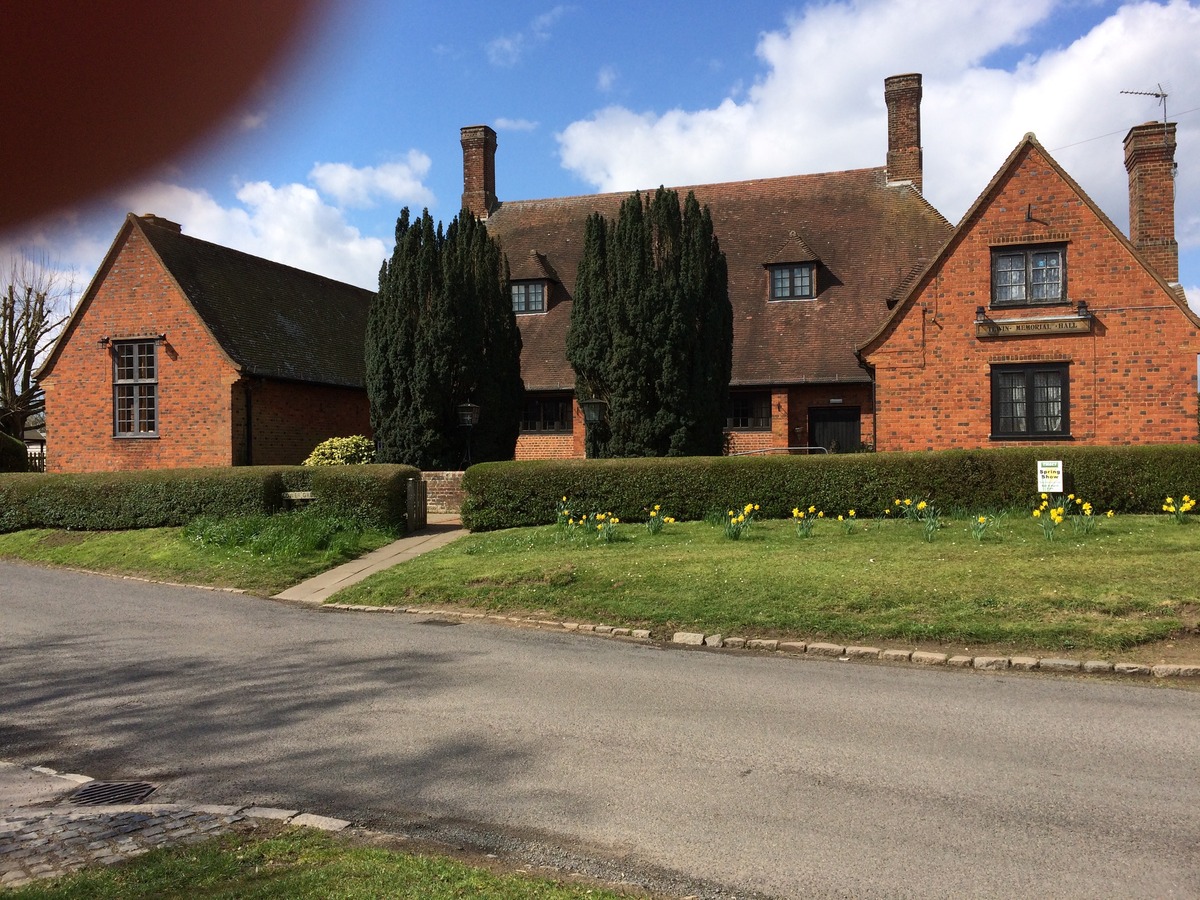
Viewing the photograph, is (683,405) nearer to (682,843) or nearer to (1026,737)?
(1026,737)

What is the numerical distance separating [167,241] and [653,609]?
21.8m

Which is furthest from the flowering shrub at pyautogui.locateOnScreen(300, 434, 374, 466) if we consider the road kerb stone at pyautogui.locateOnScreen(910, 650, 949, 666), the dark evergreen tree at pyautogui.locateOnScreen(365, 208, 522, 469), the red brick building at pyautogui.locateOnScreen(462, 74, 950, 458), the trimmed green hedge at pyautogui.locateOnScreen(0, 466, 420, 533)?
the road kerb stone at pyautogui.locateOnScreen(910, 650, 949, 666)

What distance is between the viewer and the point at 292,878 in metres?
4.46

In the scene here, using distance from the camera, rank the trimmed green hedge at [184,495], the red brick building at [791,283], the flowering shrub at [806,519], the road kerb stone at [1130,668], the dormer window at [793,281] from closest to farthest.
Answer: the road kerb stone at [1130,668] < the flowering shrub at [806,519] < the trimmed green hedge at [184,495] < the red brick building at [791,283] < the dormer window at [793,281]

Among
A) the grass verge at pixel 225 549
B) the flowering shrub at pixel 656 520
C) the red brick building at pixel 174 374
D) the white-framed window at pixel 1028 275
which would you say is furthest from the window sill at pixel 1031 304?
the red brick building at pixel 174 374

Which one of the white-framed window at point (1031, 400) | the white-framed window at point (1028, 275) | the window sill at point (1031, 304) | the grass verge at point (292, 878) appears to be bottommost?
the grass verge at point (292, 878)

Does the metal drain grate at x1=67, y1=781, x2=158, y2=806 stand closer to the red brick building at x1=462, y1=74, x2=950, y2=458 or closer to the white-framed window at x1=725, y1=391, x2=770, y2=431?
the red brick building at x1=462, y1=74, x2=950, y2=458

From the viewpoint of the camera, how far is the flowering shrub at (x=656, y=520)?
16484mm

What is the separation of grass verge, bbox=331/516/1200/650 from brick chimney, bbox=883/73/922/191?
18.4m

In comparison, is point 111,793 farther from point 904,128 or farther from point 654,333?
point 904,128

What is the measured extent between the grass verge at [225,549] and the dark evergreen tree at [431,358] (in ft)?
15.5

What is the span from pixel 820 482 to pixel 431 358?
10592 mm

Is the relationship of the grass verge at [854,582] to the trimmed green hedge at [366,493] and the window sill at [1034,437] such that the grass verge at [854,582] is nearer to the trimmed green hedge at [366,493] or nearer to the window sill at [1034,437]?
the trimmed green hedge at [366,493]

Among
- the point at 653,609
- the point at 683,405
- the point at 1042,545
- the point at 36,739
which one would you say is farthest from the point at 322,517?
the point at 1042,545
